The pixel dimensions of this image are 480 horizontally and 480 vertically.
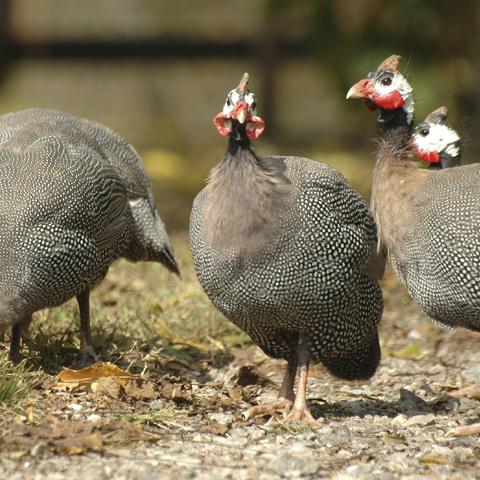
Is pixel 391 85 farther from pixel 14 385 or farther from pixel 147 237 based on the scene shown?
pixel 14 385

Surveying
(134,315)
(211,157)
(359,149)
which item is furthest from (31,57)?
(134,315)

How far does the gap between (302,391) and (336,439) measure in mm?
348

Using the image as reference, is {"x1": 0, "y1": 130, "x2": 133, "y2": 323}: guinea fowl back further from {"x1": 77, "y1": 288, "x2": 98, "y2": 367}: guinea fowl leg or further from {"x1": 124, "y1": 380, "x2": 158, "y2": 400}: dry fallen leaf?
{"x1": 124, "y1": 380, "x2": 158, "y2": 400}: dry fallen leaf

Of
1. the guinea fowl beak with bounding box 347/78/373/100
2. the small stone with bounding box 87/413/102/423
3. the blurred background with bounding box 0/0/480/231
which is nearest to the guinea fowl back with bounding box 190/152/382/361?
the guinea fowl beak with bounding box 347/78/373/100

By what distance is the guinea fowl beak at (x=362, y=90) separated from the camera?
15.3 ft

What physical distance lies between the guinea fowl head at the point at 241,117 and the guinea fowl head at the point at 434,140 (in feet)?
2.66

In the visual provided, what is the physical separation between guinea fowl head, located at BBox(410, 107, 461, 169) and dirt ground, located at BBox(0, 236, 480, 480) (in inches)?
41.6

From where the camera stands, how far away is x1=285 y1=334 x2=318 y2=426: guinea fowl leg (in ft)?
14.6

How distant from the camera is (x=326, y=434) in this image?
169 inches

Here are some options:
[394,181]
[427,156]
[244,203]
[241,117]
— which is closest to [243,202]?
[244,203]

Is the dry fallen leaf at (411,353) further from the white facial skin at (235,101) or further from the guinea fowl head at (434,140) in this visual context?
the white facial skin at (235,101)

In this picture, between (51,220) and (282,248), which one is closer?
(282,248)

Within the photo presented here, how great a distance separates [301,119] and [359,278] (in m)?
8.19

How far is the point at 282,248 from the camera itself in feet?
14.3
